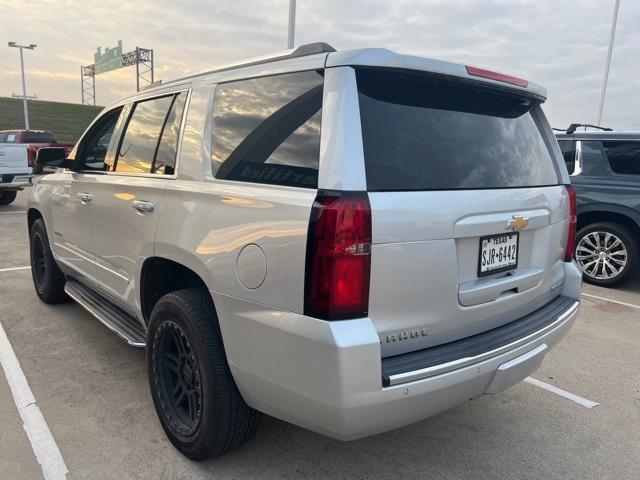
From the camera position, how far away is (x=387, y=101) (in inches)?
83.0

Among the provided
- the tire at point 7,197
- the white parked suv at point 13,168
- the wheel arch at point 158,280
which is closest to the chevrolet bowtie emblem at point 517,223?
the wheel arch at point 158,280

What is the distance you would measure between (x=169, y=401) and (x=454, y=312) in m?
1.61

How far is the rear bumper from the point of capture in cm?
185

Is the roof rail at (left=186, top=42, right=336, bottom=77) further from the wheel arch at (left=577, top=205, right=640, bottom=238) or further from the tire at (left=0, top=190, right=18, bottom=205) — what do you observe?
the tire at (left=0, top=190, right=18, bottom=205)

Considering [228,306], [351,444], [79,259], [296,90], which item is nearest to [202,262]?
[228,306]

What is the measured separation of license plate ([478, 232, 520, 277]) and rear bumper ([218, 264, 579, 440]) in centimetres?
37

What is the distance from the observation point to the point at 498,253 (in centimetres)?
236

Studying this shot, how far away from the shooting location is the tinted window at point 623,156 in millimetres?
6172

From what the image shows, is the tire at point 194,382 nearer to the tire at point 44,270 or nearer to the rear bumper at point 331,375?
the rear bumper at point 331,375

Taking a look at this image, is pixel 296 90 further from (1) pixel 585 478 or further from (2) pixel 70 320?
(2) pixel 70 320

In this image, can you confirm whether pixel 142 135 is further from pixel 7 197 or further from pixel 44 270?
pixel 7 197

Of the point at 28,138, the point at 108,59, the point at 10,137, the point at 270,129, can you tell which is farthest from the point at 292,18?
the point at 108,59

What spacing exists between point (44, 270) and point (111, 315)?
1.95 metres

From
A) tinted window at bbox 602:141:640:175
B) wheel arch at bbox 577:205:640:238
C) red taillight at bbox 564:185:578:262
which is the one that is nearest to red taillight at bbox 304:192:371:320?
red taillight at bbox 564:185:578:262
